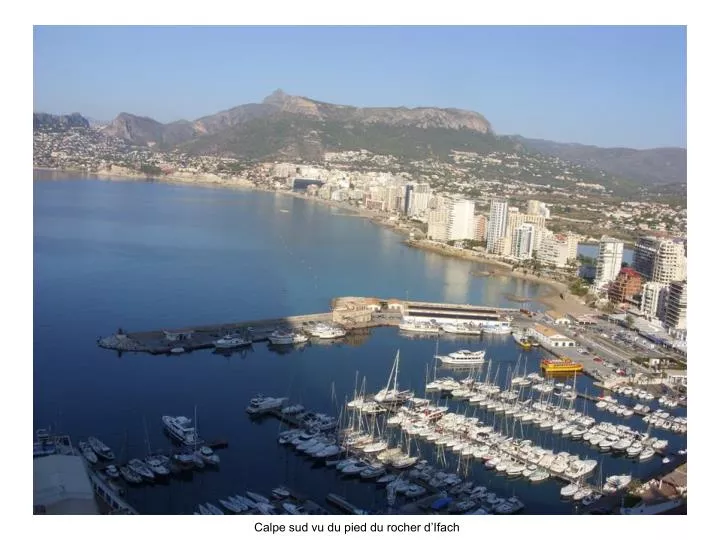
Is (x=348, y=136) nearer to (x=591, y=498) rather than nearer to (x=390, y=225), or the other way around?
(x=390, y=225)

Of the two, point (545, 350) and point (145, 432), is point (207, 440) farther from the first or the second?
point (545, 350)

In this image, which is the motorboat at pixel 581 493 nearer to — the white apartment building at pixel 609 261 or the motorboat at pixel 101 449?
the motorboat at pixel 101 449

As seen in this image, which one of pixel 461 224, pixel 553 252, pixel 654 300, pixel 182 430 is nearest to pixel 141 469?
pixel 182 430

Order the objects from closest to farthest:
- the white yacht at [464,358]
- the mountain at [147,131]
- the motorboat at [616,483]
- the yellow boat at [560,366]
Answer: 1. the motorboat at [616,483]
2. the yellow boat at [560,366]
3. the white yacht at [464,358]
4. the mountain at [147,131]

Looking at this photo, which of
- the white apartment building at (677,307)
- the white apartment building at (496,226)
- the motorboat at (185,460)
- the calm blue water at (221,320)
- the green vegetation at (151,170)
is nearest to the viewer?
the motorboat at (185,460)

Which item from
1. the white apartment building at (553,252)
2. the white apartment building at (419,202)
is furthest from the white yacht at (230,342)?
the white apartment building at (419,202)

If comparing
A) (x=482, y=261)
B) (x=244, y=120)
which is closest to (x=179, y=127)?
(x=244, y=120)

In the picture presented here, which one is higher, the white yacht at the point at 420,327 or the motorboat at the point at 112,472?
the white yacht at the point at 420,327
